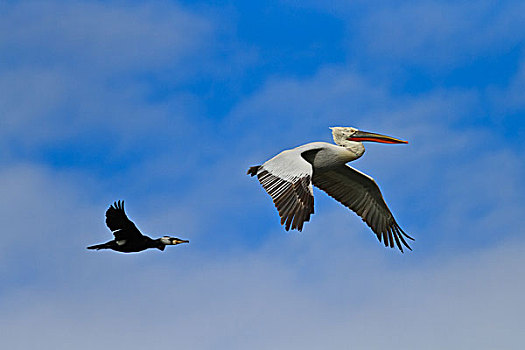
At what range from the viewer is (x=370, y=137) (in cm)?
1800

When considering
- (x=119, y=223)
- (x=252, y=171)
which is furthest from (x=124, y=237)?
(x=252, y=171)

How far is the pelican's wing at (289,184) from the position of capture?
1380 centimetres

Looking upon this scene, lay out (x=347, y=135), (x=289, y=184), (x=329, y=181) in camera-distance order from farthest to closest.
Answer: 1. (x=329, y=181)
2. (x=347, y=135)
3. (x=289, y=184)

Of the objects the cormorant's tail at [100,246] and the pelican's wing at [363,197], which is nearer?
the cormorant's tail at [100,246]

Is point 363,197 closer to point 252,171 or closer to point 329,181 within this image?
point 329,181

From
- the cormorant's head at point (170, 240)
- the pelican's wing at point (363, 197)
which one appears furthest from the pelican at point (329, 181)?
the cormorant's head at point (170, 240)

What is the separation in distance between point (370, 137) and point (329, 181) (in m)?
1.58

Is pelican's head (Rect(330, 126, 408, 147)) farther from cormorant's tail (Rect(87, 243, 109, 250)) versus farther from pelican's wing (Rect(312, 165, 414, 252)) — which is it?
cormorant's tail (Rect(87, 243, 109, 250))

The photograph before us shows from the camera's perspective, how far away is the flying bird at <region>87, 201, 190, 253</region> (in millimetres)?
14609

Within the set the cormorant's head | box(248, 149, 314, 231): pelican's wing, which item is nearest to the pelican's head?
box(248, 149, 314, 231): pelican's wing

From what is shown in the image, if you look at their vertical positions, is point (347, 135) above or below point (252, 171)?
above

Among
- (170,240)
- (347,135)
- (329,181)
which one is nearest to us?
(170,240)

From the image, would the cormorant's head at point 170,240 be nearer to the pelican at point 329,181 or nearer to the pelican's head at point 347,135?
the pelican at point 329,181

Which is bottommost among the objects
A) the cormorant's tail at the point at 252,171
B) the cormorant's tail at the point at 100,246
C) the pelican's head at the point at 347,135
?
the cormorant's tail at the point at 100,246
